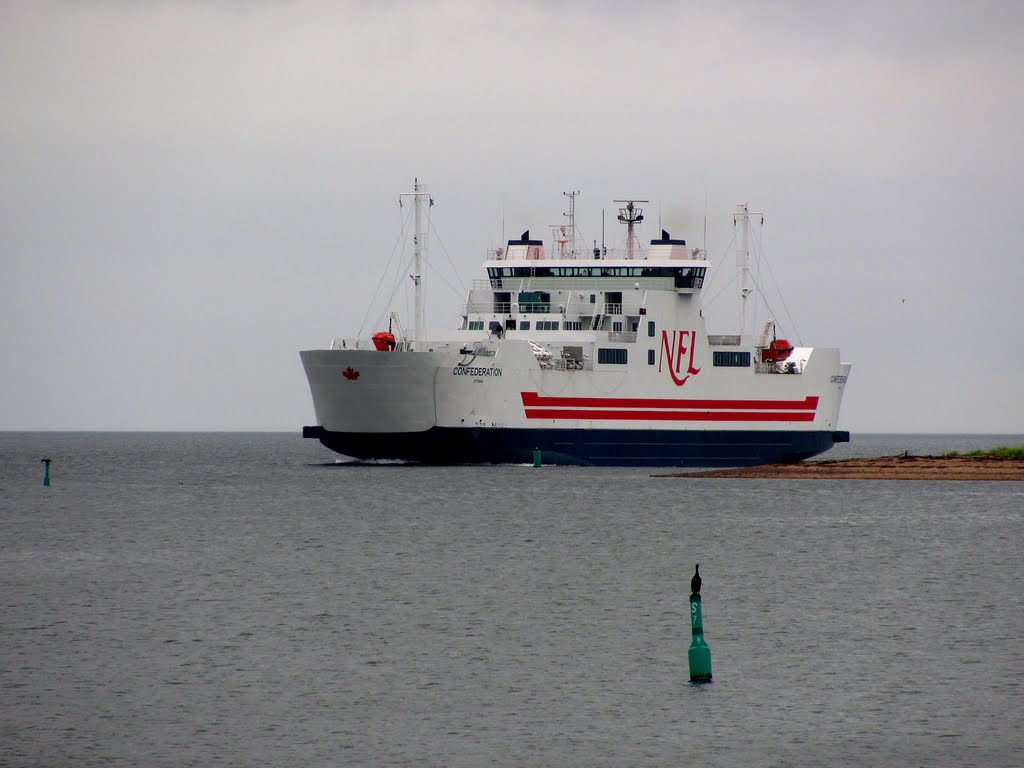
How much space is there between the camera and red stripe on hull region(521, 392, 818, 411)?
6612cm

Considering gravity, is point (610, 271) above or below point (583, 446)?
above

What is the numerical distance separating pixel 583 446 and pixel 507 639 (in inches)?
1673

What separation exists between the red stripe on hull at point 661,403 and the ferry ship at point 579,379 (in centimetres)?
6

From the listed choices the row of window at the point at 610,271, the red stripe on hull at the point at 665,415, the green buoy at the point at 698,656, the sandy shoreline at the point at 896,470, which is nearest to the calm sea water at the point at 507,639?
the green buoy at the point at 698,656

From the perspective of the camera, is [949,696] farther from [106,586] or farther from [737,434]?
[737,434]

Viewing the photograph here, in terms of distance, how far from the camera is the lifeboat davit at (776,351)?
7325 centimetres

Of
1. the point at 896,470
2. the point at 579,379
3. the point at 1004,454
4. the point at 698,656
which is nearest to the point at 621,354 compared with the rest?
the point at 579,379

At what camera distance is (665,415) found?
6894 cm

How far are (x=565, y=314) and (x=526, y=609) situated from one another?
41440mm

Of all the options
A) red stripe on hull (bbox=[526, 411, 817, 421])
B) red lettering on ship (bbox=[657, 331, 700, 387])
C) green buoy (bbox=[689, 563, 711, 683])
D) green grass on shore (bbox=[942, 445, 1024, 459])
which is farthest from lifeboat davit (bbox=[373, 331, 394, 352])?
green buoy (bbox=[689, 563, 711, 683])

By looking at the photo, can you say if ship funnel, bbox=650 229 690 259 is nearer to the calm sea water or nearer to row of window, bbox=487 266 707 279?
row of window, bbox=487 266 707 279

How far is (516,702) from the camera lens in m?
20.8

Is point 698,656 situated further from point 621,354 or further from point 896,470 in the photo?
point 896,470

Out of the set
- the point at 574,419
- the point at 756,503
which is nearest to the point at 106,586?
the point at 756,503
